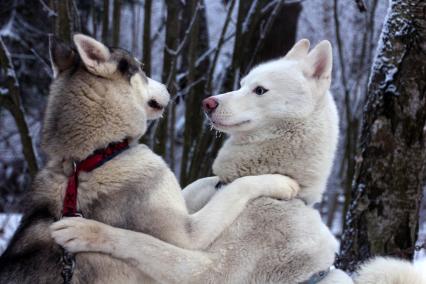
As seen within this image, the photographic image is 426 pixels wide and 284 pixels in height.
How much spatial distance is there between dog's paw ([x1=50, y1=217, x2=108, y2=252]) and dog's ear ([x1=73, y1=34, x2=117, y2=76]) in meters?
0.83

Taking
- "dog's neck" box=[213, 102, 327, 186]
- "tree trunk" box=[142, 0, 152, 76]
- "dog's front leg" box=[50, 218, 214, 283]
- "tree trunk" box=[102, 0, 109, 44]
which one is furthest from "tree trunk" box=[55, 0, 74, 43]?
"dog's front leg" box=[50, 218, 214, 283]

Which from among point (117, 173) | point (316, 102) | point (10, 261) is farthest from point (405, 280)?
point (10, 261)

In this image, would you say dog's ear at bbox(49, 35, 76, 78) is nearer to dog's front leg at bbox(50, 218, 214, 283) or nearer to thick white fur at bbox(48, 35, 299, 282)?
thick white fur at bbox(48, 35, 299, 282)

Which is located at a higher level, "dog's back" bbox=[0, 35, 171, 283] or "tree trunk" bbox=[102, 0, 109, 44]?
"tree trunk" bbox=[102, 0, 109, 44]


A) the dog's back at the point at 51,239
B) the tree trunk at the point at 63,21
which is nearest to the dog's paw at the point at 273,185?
the dog's back at the point at 51,239

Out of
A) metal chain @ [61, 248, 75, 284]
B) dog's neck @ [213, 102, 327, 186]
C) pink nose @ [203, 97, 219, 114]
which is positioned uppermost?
pink nose @ [203, 97, 219, 114]

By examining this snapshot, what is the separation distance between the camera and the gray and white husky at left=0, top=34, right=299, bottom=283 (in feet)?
8.41

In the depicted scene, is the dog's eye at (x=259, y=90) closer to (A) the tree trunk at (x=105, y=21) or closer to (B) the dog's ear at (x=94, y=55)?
(B) the dog's ear at (x=94, y=55)

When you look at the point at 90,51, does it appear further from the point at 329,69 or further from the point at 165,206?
the point at 329,69

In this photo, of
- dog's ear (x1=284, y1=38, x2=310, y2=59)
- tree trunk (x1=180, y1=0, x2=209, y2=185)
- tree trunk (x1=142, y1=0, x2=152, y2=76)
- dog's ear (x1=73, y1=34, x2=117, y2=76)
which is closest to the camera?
dog's ear (x1=73, y1=34, x2=117, y2=76)

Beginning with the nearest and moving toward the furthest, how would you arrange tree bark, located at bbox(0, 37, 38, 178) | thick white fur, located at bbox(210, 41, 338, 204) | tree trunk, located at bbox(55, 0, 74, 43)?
thick white fur, located at bbox(210, 41, 338, 204), tree trunk, located at bbox(55, 0, 74, 43), tree bark, located at bbox(0, 37, 38, 178)

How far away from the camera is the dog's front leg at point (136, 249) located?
8.21ft

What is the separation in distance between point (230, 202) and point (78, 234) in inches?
30.9

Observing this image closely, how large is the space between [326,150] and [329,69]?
0.49m
